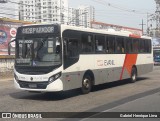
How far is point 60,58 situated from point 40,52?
79 centimetres

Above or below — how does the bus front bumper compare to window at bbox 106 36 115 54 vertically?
below

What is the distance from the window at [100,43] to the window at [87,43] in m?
0.52

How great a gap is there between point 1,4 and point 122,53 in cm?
2502

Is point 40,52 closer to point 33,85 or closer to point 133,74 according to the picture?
point 33,85

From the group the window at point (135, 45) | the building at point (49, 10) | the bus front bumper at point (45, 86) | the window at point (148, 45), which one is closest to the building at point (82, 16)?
the building at point (49, 10)

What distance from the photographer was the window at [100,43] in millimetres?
16656

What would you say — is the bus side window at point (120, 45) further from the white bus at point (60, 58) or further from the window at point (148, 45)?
the window at point (148, 45)

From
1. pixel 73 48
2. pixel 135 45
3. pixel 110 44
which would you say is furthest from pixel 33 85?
pixel 135 45

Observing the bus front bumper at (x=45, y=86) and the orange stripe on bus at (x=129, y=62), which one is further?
the orange stripe on bus at (x=129, y=62)

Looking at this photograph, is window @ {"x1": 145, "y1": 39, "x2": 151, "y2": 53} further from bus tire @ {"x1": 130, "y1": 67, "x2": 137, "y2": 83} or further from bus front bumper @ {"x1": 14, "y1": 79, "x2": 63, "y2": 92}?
bus front bumper @ {"x1": 14, "y1": 79, "x2": 63, "y2": 92}

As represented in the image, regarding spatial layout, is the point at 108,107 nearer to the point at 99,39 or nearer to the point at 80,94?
the point at 80,94

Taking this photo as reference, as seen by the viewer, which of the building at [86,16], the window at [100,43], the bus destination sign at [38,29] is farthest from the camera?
the building at [86,16]

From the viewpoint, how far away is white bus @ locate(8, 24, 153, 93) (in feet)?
44.1

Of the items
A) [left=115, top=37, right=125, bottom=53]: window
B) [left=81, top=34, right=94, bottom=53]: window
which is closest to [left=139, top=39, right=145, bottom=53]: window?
[left=115, top=37, right=125, bottom=53]: window
